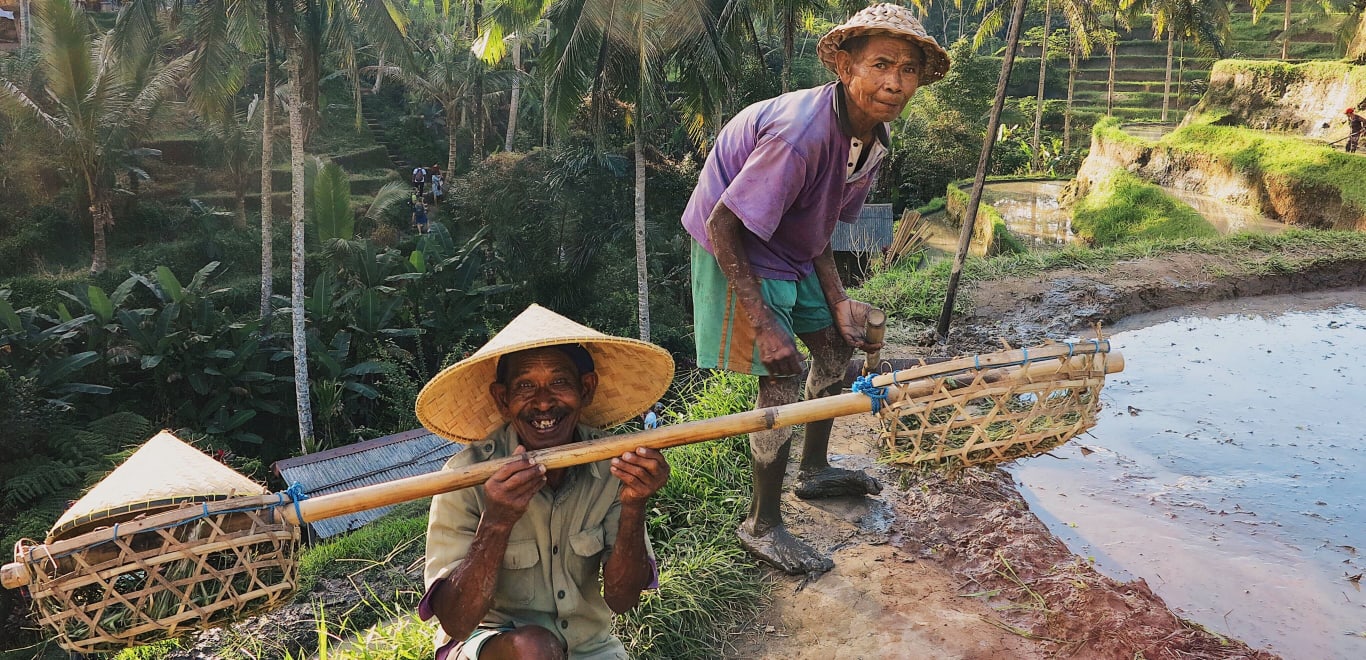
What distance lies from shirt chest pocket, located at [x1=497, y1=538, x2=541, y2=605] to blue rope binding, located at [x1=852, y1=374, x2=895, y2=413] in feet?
3.09

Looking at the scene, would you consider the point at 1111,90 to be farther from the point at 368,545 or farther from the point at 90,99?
the point at 368,545

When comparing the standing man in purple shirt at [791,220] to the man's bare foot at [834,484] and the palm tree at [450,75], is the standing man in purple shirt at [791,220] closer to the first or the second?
the man's bare foot at [834,484]

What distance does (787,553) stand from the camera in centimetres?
316

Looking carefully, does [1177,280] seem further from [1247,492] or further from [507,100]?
[507,100]

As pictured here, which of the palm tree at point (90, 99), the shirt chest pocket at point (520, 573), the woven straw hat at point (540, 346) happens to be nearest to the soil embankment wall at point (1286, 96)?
the woven straw hat at point (540, 346)

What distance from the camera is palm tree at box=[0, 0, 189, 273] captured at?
632 inches

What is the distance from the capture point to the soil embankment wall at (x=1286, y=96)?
17.3 metres

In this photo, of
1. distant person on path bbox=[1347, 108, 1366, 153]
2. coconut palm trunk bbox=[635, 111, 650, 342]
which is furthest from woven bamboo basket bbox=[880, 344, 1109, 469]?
distant person on path bbox=[1347, 108, 1366, 153]

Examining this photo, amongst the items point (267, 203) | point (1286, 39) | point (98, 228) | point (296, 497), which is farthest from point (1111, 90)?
A: point (296, 497)

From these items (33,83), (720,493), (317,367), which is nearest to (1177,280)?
(720,493)

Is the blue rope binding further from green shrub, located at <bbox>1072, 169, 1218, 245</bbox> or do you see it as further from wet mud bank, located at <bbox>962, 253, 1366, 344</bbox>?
green shrub, located at <bbox>1072, 169, 1218, 245</bbox>

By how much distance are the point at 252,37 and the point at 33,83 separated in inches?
453

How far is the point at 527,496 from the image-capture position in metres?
A: 1.97

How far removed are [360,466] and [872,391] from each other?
10.8 m
